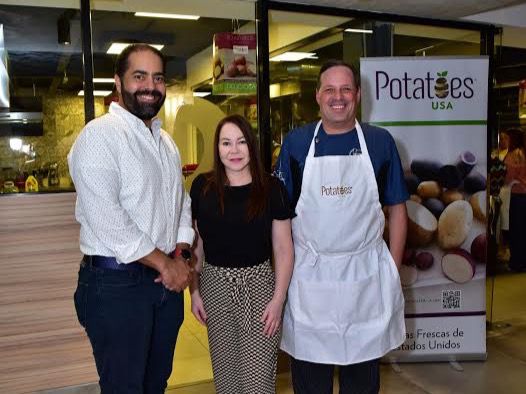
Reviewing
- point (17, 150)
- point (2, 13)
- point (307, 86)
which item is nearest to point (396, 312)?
point (307, 86)

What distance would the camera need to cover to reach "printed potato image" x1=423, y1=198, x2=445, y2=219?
3.19m

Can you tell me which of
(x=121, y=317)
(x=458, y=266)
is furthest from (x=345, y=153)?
(x=458, y=266)

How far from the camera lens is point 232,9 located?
3135 millimetres

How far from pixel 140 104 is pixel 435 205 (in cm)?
200

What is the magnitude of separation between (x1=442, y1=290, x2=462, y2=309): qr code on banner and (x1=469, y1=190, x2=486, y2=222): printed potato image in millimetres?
463

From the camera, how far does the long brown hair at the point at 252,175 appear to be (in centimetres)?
195

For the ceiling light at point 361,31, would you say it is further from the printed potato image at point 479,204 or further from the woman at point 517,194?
the woman at point 517,194

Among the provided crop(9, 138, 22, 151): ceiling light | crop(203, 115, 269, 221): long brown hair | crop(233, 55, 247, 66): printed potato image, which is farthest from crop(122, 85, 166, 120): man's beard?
crop(233, 55, 247, 66): printed potato image

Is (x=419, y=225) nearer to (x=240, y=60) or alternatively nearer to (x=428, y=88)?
(x=428, y=88)

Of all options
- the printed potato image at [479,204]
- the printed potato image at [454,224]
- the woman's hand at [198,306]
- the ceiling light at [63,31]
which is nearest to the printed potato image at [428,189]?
the printed potato image at [454,224]

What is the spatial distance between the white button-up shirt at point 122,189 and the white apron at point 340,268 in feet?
1.73

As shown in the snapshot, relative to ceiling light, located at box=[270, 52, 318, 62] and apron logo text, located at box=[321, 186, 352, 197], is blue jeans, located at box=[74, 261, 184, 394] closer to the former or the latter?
apron logo text, located at box=[321, 186, 352, 197]

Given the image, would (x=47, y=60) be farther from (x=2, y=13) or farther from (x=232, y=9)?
(x=232, y=9)

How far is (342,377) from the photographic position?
222cm
